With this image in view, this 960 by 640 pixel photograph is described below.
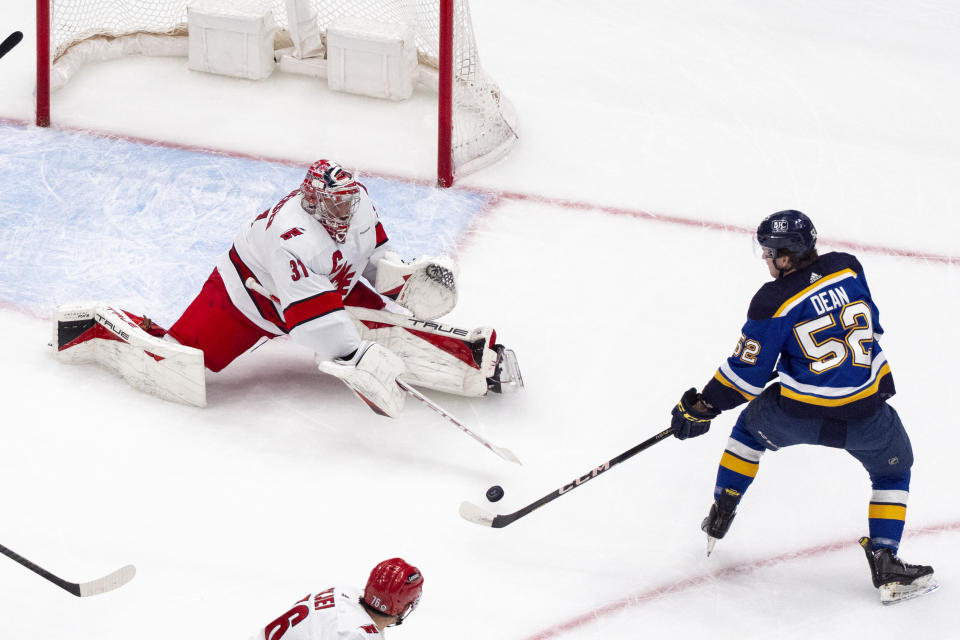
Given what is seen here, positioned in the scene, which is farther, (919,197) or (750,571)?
(919,197)

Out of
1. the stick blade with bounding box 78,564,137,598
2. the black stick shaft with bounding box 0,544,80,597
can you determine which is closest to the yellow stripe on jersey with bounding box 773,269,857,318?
the stick blade with bounding box 78,564,137,598

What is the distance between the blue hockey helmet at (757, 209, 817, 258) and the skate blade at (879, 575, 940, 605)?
89 centimetres

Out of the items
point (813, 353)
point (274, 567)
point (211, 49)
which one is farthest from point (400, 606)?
point (211, 49)

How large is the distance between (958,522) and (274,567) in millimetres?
1875

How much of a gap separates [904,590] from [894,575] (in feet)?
0.24

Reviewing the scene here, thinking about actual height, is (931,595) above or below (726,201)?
below

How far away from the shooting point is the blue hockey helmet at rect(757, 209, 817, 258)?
3.19 meters

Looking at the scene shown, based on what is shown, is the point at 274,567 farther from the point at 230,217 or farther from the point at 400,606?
the point at 230,217

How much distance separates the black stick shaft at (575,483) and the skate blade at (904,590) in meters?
0.67

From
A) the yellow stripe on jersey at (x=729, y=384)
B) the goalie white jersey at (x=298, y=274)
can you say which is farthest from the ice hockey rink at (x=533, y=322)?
the yellow stripe on jersey at (x=729, y=384)

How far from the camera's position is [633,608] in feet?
11.2

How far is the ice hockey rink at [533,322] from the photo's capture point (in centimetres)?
345

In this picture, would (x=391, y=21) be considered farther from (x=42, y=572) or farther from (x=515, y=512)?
(x=42, y=572)

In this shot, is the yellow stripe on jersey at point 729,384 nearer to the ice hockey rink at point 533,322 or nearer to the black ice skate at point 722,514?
the black ice skate at point 722,514
